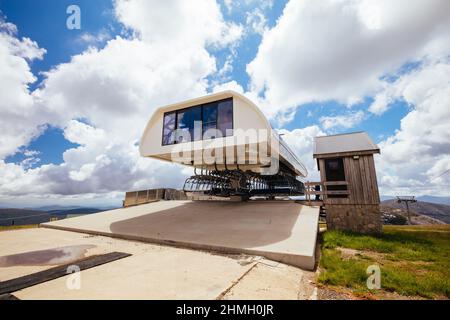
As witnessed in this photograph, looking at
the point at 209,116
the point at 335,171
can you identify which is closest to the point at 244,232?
the point at 335,171

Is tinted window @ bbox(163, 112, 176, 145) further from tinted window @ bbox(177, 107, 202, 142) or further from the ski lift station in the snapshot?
tinted window @ bbox(177, 107, 202, 142)

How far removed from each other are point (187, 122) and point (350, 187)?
928 centimetres

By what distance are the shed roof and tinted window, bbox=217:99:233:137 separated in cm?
495

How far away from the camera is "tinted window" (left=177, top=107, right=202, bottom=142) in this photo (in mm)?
11547

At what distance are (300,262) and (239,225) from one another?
333 cm

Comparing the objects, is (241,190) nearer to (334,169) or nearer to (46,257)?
(334,169)

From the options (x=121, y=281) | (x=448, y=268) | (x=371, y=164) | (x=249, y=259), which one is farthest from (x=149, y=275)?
(x=371, y=164)

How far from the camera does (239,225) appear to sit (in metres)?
7.52

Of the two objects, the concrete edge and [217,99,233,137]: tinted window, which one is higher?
[217,99,233,137]: tinted window

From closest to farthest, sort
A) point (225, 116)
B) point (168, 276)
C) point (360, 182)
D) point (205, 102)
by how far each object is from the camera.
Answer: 1. point (168, 276)
2. point (360, 182)
3. point (225, 116)
4. point (205, 102)

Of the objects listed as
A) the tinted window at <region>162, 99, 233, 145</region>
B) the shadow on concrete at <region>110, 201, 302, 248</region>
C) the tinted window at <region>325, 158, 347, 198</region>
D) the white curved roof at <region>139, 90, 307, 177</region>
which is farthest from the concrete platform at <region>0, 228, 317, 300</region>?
the tinted window at <region>325, 158, 347, 198</region>

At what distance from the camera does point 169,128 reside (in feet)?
40.9
